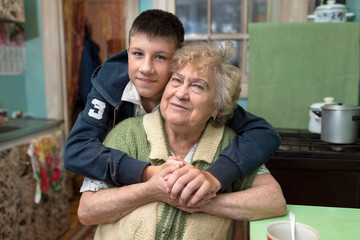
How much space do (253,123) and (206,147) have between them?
23 cm

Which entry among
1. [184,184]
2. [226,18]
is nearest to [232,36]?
[226,18]

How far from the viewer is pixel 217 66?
125 cm

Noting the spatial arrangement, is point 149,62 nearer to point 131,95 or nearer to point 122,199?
point 131,95

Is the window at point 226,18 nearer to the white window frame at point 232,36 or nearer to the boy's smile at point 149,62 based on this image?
the white window frame at point 232,36

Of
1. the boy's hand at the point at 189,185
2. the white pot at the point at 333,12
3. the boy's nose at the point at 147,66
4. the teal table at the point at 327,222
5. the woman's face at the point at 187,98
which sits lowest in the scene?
the teal table at the point at 327,222

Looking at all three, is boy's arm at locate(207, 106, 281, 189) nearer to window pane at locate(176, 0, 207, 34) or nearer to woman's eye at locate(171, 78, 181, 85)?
woman's eye at locate(171, 78, 181, 85)

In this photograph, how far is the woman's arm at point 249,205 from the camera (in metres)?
1.09

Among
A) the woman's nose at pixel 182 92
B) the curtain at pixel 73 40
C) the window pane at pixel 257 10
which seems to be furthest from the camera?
the curtain at pixel 73 40

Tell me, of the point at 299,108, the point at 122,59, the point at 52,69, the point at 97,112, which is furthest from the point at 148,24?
the point at 52,69

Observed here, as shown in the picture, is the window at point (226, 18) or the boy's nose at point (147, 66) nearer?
the boy's nose at point (147, 66)

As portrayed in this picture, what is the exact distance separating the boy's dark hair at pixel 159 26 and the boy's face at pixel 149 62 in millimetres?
19

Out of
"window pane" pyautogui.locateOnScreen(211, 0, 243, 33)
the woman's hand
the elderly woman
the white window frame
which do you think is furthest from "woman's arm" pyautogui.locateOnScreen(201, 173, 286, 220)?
"window pane" pyautogui.locateOnScreen(211, 0, 243, 33)

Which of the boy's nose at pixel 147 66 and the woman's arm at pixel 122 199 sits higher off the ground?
the boy's nose at pixel 147 66

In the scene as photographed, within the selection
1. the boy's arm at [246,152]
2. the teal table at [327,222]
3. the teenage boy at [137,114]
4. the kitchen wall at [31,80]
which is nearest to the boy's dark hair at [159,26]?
the teenage boy at [137,114]
